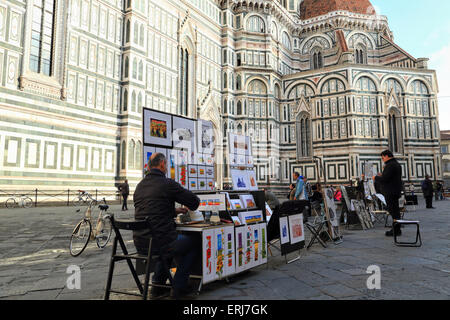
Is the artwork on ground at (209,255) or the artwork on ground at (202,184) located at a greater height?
the artwork on ground at (202,184)

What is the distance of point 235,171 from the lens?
17.0ft

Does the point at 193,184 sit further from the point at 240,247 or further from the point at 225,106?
the point at 225,106

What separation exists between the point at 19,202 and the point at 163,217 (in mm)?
14528

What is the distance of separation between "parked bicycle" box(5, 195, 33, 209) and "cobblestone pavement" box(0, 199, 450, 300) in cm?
924

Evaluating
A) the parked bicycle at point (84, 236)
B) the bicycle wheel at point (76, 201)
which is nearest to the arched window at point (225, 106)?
the bicycle wheel at point (76, 201)

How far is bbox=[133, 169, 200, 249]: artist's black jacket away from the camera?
3111mm

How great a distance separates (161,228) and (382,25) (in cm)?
4067

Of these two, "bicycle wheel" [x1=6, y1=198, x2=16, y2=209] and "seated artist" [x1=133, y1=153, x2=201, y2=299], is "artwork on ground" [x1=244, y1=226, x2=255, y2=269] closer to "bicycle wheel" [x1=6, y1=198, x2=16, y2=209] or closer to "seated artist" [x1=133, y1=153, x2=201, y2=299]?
"seated artist" [x1=133, y1=153, x2=201, y2=299]

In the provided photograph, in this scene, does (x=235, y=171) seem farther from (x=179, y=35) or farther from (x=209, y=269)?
(x=179, y=35)

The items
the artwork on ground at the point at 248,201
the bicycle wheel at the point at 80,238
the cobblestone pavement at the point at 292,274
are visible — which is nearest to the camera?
the cobblestone pavement at the point at 292,274

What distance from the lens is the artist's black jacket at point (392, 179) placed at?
263 inches

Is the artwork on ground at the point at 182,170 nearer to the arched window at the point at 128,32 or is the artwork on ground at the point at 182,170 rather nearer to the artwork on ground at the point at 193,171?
the artwork on ground at the point at 193,171

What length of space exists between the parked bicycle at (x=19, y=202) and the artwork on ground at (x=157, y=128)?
41.3 feet

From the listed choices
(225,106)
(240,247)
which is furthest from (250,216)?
(225,106)
